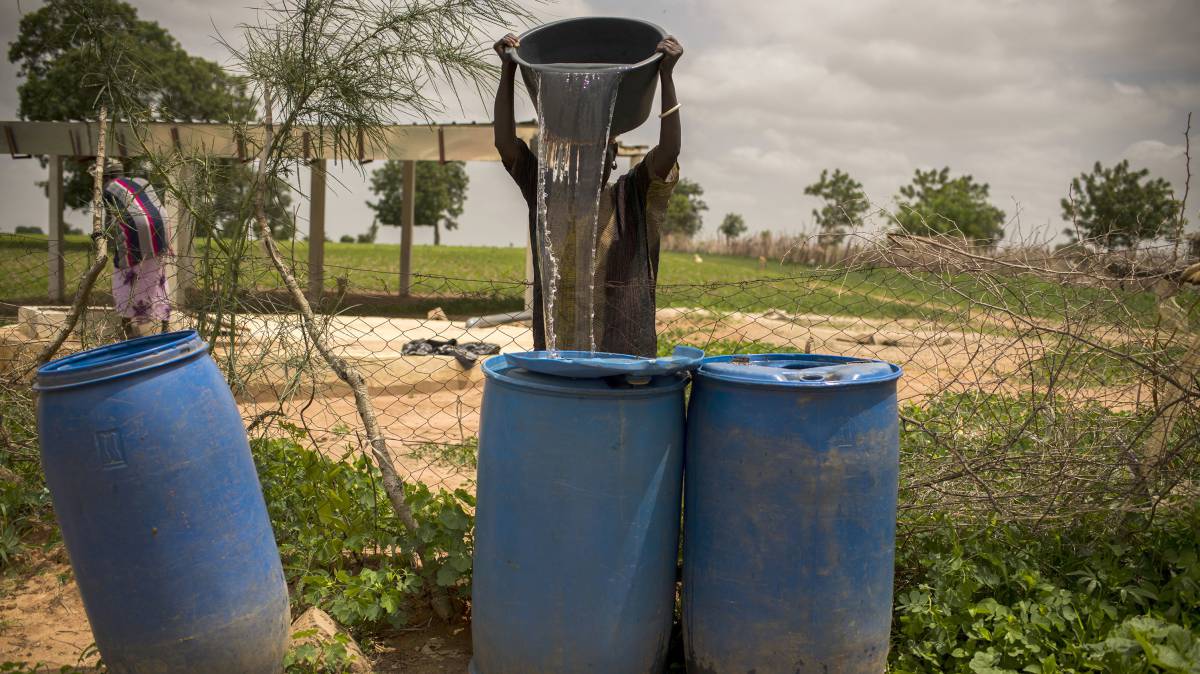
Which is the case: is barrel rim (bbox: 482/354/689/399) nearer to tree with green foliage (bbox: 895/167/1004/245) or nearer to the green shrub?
the green shrub

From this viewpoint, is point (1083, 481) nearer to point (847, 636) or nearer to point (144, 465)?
point (847, 636)

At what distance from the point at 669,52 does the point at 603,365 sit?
1.22m

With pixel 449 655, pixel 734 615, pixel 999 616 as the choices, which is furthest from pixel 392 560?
pixel 999 616

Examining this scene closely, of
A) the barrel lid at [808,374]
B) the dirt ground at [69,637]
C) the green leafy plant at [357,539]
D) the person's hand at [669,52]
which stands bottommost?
the dirt ground at [69,637]

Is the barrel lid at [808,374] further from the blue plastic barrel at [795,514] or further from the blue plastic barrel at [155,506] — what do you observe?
the blue plastic barrel at [155,506]

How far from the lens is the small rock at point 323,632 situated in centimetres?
272

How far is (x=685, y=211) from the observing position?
2712 inches

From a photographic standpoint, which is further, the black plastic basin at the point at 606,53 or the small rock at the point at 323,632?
the black plastic basin at the point at 606,53

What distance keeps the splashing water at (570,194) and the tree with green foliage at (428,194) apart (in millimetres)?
58912

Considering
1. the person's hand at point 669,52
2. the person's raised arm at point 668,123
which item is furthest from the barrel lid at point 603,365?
the person's hand at point 669,52

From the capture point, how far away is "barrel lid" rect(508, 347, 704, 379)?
2293mm

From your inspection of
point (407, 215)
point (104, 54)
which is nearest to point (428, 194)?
point (407, 215)

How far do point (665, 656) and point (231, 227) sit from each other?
2.48 m

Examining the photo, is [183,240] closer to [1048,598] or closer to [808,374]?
[808,374]
